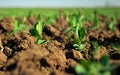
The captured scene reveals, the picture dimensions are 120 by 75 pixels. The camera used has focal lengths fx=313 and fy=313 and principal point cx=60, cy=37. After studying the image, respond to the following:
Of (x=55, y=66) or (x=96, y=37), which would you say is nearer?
(x=55, y=66)

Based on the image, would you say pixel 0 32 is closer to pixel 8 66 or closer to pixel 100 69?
pixel 8 66

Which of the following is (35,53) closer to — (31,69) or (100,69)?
(31,69)

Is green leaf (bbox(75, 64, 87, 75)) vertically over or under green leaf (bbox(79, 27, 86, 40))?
over

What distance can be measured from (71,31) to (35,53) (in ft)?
7.92

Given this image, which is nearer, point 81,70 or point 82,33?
point 81,70

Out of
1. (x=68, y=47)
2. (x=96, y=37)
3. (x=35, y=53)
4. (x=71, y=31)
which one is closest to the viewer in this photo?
(x=35, y=53)

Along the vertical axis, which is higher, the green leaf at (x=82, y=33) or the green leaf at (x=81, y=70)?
the green leaf at (x=81, y=70)

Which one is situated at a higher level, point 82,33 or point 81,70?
point 81,70

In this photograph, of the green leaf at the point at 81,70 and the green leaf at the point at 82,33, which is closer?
the green leaf at the point at 81,70

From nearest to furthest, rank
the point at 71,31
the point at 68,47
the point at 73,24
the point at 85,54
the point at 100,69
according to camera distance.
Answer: the point at 100,69, the point at 85,54, the point at 68,47, the point at 71,31, the point at 73,24

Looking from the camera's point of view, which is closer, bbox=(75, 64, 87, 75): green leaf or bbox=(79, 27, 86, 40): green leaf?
bbox=(75, 64, 87, 75): green leaf

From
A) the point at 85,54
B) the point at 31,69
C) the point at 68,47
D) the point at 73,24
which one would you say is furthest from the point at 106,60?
the point at 73,24

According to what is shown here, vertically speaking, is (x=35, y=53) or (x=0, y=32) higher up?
(x=35, y=53)

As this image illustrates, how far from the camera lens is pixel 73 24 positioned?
512cm
